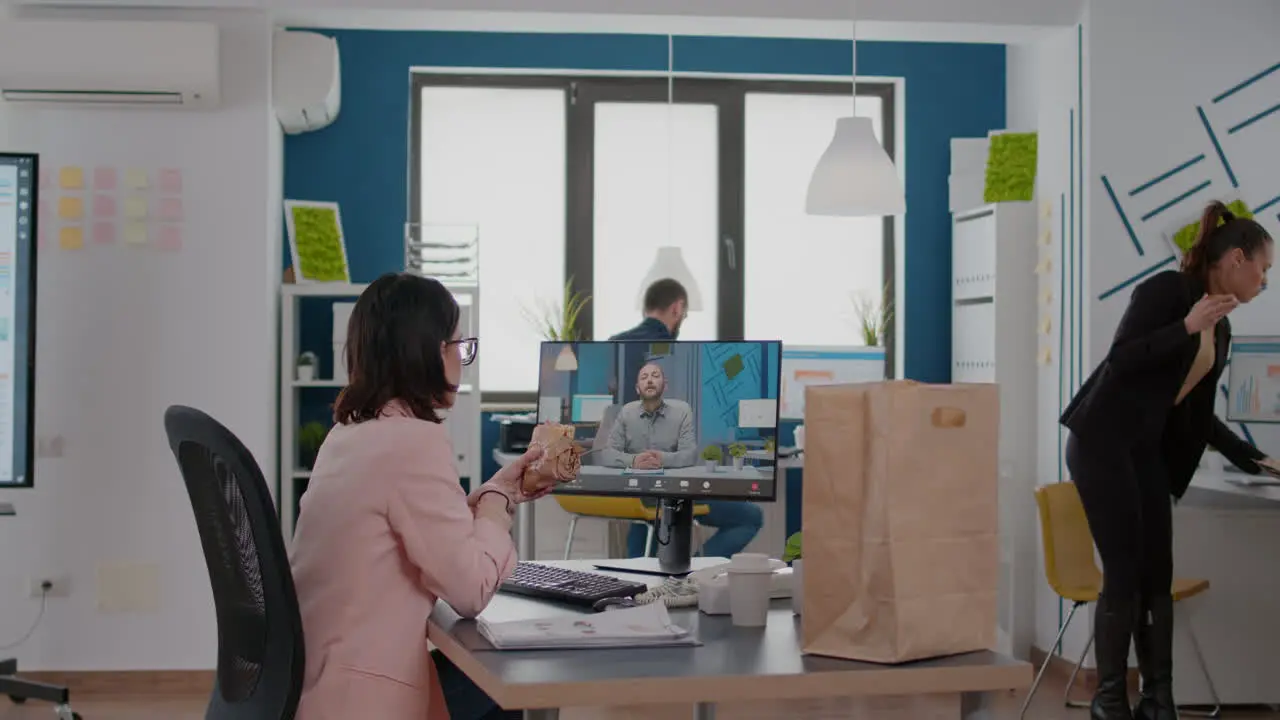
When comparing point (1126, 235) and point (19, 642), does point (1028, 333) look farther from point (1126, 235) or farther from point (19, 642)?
point (19, 642)

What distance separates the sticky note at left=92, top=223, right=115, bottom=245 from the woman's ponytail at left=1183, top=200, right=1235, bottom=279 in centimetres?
331

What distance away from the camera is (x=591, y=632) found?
175 cm

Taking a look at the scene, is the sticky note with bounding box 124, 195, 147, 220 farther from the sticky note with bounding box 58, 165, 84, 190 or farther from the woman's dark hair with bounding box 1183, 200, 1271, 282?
the woman's dark hair with bounding box 1183, 200, 1271, 282

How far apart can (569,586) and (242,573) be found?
510 millimetres

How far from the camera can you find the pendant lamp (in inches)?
Answer: 167

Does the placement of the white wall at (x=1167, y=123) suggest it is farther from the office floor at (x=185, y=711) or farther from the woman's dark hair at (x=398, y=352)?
the woman's dark hair at (x=398, y=352)

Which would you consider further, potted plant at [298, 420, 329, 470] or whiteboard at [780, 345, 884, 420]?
whiteboard at [780, 345, 884, 420]

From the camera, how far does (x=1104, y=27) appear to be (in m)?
4.44

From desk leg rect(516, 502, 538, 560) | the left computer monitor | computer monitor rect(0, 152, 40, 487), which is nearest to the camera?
the left computer monitor

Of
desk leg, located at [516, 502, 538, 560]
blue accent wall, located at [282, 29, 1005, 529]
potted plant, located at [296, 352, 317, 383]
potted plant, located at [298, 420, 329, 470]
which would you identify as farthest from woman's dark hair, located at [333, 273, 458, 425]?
blue accent wall, located at [282, 29, 1005, 529]

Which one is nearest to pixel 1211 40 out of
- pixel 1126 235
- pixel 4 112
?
pixel 1126 235

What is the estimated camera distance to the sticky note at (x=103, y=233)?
4.37m

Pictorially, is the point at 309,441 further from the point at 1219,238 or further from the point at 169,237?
the point at 1219,238

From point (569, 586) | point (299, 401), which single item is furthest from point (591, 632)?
point (299, 401)
